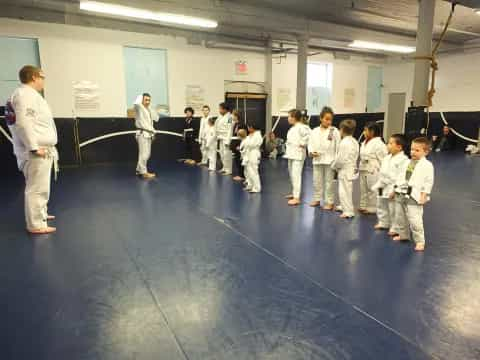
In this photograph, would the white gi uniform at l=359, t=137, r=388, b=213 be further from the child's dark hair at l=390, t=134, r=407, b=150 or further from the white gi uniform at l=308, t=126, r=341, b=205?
the child's dark hair at l=390, t=134, r=407, b=150

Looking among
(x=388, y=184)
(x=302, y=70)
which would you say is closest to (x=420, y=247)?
(x=388, y=184)

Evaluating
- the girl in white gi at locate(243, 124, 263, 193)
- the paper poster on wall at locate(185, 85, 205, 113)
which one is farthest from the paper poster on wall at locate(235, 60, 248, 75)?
the girl in white gi at locate(243, 124, 263, 193)

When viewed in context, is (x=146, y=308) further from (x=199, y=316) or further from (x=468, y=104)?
(x=468, y=104)

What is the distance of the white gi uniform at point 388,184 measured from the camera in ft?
11.0

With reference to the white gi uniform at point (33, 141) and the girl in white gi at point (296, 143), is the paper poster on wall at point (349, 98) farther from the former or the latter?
the white gi uniform at point (33, 141)

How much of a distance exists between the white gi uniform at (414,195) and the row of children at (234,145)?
8.57 ft

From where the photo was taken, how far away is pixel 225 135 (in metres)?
7.16

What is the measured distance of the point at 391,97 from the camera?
1386 cm

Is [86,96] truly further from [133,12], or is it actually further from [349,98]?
[349,98]

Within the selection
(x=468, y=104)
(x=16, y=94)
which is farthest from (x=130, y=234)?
(x=468, y=104)

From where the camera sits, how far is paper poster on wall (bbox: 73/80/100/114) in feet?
27.3

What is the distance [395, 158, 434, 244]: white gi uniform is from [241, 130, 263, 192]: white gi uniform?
2576mm

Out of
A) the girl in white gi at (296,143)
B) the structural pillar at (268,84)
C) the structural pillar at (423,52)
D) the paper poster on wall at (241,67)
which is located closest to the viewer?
the girl in white gi at (296,143)

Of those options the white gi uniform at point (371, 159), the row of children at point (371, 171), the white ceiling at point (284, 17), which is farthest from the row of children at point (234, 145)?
the white ceiling at point (284, 17)
